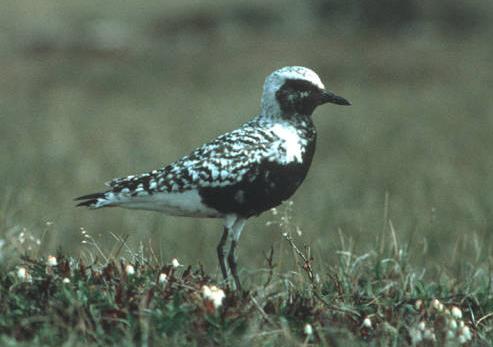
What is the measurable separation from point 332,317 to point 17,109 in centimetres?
1575

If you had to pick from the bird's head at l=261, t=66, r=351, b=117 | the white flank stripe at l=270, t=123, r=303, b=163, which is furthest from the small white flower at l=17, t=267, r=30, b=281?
the bird's head at l=261, t=66, r=351, b=117

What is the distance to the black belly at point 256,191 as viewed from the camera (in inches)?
242

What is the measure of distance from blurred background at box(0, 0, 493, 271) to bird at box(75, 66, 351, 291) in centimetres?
44

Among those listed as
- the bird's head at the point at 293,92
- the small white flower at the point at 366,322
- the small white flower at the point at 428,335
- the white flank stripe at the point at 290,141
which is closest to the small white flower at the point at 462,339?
the small white flower at the point at 428,335

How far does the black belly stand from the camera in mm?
6148

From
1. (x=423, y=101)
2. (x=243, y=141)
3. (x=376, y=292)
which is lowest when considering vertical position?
(x=423, y=101)

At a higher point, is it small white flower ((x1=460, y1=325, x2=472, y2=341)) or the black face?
the black face

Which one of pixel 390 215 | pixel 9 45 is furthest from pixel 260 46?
pixel 390 215

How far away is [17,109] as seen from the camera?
789 inches

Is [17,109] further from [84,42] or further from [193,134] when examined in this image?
[84,42]

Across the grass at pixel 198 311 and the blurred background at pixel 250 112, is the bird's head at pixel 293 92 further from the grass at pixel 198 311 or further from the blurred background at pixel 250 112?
the grass at pixel 198 311

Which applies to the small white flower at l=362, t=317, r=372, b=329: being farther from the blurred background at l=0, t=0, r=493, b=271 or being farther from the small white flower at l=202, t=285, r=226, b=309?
the blurred background at l=0, t=0, r=493, b=271

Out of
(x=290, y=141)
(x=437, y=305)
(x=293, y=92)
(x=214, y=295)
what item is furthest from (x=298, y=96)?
(x=214, y=295)

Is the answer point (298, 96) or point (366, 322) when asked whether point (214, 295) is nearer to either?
point (366, 322)
